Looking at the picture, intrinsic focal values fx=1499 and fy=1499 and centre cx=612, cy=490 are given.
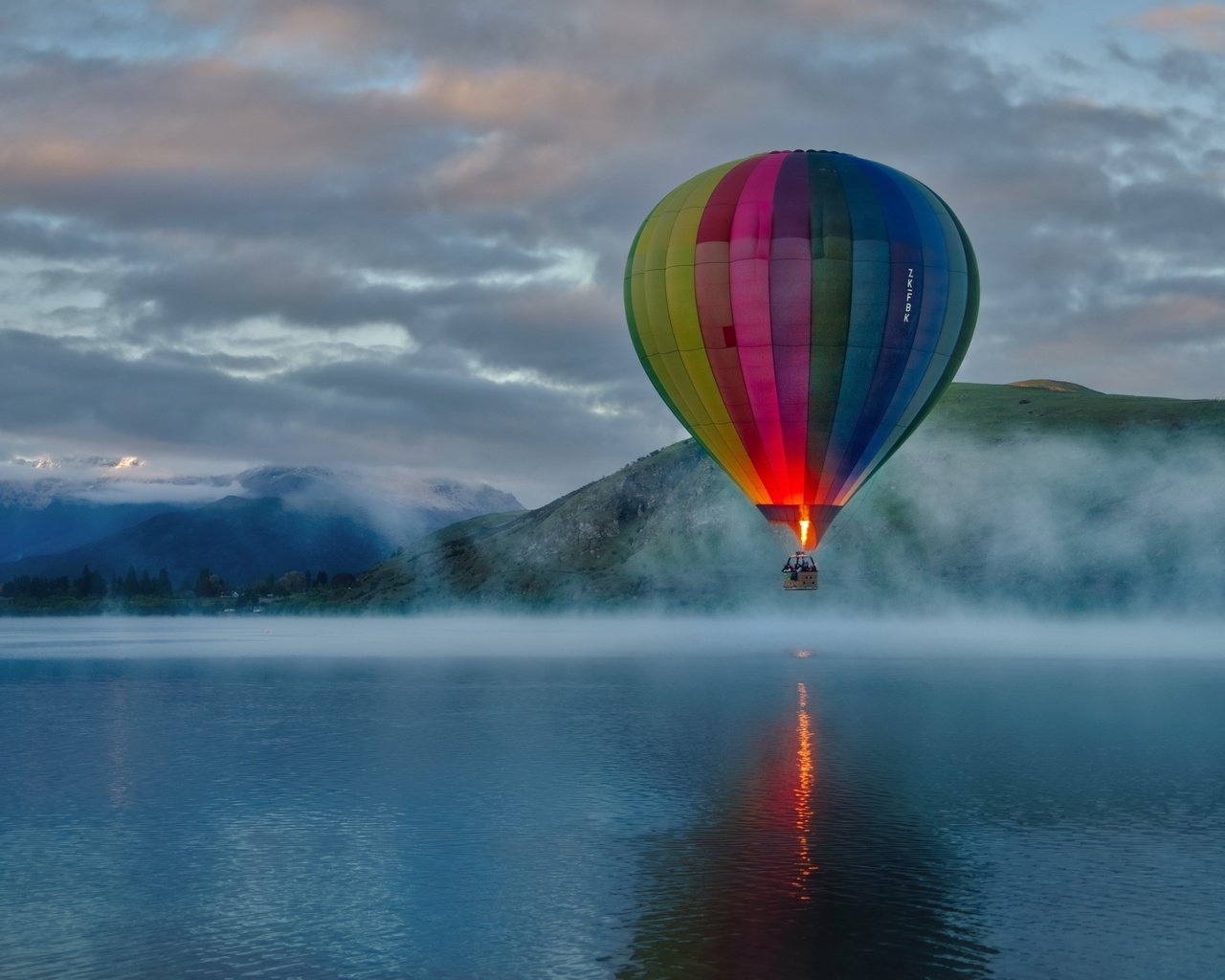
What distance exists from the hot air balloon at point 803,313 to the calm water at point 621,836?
50.7 feet

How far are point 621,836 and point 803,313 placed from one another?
46.0m

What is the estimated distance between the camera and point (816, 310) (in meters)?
88.4

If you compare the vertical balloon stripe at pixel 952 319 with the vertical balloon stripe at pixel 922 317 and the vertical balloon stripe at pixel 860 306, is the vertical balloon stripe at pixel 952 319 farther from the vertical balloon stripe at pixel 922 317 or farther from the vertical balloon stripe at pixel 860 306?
the vertical balloon stripe at pixel 860 306

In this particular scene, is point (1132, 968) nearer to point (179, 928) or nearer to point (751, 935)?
point (751, 935)

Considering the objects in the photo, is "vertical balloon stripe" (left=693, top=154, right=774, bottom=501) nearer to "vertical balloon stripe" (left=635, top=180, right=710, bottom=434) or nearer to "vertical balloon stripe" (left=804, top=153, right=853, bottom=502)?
"vertical balloon stripe" (left=635, top=180, right=710, bottom=434)

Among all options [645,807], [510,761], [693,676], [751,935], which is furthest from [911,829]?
[693,676]

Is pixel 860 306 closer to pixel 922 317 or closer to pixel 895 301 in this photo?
pixel 895 301

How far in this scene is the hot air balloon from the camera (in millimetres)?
88438

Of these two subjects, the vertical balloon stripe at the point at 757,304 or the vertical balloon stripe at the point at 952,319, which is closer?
the vertical balloon stripe at the point at 757,304

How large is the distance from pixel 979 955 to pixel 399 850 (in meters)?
20.1

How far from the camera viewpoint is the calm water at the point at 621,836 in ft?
115

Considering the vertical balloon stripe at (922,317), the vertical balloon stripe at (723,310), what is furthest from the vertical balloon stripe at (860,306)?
the vertical balloon stripe at (723,310)

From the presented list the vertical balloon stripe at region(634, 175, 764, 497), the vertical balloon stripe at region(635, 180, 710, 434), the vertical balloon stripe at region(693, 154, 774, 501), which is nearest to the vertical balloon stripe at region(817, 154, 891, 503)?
the vertical balloon stripe at region(693, 154, 774, 501)

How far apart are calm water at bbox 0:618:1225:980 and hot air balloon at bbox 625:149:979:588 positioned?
15464mm
